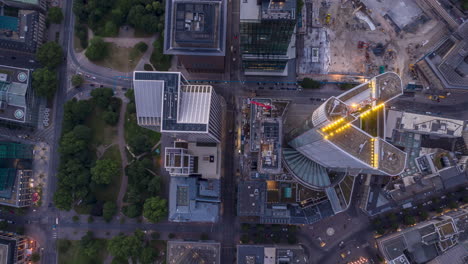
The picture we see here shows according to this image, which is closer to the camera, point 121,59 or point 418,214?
point 418,214

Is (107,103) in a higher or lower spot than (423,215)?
higher

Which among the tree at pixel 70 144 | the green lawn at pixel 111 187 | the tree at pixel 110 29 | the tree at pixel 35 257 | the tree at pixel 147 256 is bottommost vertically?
the tree at pixel 35 257

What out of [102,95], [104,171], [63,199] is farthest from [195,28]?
[63,199]

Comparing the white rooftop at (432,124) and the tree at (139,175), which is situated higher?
the white rooftop at (432,124)

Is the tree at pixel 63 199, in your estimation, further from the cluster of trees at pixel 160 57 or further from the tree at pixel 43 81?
the cluster of trees at pixel 160 57

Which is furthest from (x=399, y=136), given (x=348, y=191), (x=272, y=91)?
(x=272, y=91)

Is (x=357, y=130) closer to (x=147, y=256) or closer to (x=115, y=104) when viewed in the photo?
(x=147, y=256)

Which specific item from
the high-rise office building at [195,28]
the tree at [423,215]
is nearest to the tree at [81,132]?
the high-rise office building at [195,28]
